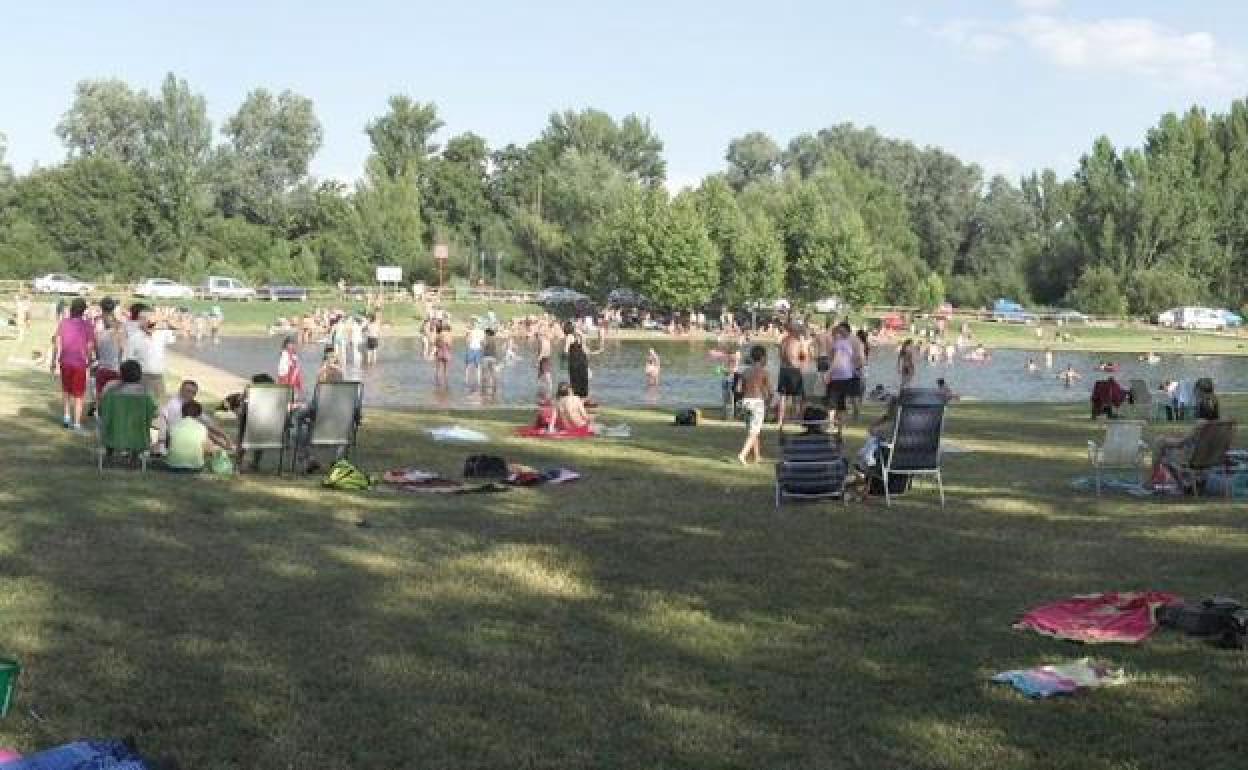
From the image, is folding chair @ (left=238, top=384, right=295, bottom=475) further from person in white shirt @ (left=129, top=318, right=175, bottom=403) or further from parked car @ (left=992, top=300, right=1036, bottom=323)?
parked car @ (left=992, top=300, right=1036, bottom=323)

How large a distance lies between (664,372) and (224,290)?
34448 millimetres

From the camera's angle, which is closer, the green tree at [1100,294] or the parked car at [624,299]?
the parked car at [624,299]

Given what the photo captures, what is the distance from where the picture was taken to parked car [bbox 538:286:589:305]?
7650 cm

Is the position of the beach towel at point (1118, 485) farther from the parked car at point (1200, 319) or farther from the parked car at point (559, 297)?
A: the parked car at point (1200, 319)

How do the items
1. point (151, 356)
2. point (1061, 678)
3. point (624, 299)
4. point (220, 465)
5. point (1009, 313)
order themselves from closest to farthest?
point (1061, 678) < point (220, 465) < point (151, 356) < point (624, 299) < point (1009, 313)

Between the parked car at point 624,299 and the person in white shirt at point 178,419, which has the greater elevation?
the parked car at point 624,299

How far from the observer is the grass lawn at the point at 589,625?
17.3 ft

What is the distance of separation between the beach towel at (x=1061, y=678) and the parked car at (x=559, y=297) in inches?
2770

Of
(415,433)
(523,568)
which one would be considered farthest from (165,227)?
(523,568)

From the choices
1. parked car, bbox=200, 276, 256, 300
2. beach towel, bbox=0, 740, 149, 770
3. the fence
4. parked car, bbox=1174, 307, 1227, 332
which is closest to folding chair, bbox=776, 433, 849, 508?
beach towel, bbox=0, 740, 149, 770

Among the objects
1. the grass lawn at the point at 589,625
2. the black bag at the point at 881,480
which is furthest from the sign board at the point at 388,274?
the black bag at the point at 881,480

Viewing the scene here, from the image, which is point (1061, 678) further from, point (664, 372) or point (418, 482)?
point (664, 372)

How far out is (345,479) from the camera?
38.9 ft

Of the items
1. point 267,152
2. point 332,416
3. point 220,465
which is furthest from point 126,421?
point 267,152
